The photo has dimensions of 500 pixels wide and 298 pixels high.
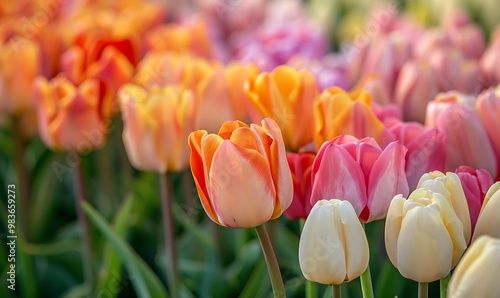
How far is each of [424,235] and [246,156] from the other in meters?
0.15

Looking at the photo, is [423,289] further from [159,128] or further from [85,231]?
[85,231]

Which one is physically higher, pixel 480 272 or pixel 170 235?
pixel 480 272

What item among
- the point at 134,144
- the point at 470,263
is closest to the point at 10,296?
the point at 134,144

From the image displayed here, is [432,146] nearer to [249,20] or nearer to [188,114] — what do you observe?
[188,114]

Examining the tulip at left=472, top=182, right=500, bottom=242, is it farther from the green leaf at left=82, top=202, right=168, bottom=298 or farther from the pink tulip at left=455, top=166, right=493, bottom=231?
the green leaf at left=82, top=202, right=168, bottom=298

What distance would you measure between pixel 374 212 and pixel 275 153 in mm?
94

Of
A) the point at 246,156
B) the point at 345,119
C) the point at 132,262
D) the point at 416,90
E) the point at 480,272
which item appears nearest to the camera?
the point at 480,272

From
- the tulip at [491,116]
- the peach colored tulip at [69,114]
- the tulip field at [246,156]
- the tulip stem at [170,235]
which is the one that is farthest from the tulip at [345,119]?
the peach colored tulip at [69,114]

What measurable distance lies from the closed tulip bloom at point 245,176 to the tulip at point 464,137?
0.20 m

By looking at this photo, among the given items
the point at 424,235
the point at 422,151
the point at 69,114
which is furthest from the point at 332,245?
the point at 69,114

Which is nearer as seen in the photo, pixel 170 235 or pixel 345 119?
pixel 345 119

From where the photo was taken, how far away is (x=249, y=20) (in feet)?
5.32

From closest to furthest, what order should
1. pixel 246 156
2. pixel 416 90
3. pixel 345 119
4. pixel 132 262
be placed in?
pixel 246 156
pixel 345 119
pixel 132 262
pixel 416 90

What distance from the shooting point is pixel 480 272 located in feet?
1.58
